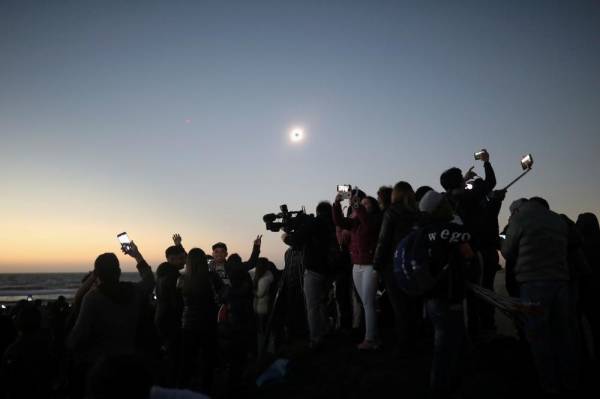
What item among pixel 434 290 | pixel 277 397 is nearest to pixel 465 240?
pixel 434 290

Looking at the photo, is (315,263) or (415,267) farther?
(315,263)

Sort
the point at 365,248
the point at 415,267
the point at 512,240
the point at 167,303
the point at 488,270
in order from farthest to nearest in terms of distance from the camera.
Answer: the point at 167,303 → the point at 365,248 → the point at 488,270 → the point at 512,240 → the point at 415,267

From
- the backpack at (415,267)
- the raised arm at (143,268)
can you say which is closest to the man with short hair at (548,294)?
the backpack at (415,267)

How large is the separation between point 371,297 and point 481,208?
1881mm

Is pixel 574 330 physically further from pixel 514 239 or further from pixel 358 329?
pixel 358 329

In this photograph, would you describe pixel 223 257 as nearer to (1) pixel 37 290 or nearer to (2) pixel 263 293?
(2) pixel 263 293

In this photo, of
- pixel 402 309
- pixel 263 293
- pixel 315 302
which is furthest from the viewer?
pixel 263 293

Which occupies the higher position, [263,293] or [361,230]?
[361,230]

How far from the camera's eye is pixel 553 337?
4.18 meters

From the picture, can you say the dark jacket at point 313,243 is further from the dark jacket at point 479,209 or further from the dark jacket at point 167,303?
the dark jacket at point 479,209

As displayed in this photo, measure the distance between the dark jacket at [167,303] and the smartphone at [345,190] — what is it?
2.64 metres

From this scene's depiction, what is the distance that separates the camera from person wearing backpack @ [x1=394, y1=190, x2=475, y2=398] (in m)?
3.64

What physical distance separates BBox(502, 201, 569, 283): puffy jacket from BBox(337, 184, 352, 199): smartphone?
2.25 meters

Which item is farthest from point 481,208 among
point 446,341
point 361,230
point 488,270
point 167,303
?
point 167,303
